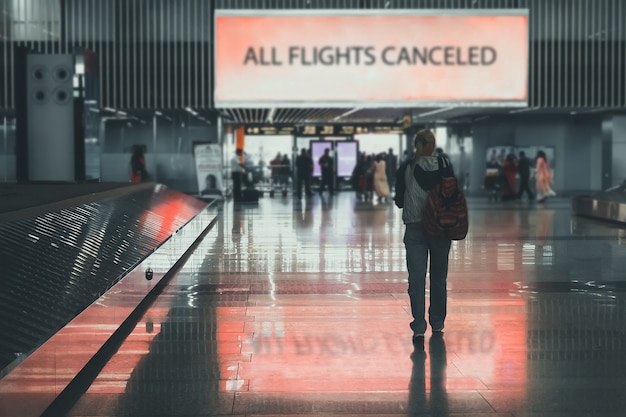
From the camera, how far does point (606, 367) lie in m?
5.57

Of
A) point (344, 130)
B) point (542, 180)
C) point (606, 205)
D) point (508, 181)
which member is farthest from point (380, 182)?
point (606, 205)

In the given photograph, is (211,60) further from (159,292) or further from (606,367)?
(606,367)

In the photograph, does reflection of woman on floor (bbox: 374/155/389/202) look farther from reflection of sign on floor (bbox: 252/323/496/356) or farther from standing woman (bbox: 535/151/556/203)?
reflection of sign on floor (bbox: 252/323/496/356)

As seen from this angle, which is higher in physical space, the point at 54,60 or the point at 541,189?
the point at 54,60

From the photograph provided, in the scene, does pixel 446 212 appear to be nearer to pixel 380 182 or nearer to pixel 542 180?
pixel 380 182

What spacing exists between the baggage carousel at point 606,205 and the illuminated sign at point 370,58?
4026mm

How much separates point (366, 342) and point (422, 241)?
0.90 metres

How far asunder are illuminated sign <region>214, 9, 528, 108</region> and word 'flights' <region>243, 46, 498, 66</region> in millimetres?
25

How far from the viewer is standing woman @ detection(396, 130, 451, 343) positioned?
22.1 ft

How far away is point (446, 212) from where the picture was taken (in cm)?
656

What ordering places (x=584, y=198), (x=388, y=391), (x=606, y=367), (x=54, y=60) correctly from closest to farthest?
(x=388, y=391)
(x=606, y=367)
(x=54, y=60)
(x=584, y=198)

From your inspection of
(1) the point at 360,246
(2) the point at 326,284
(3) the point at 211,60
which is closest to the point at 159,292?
(2) the point at 326,284

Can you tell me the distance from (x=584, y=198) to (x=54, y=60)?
11.8 meters

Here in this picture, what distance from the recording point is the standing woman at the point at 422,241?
6.73 metres
